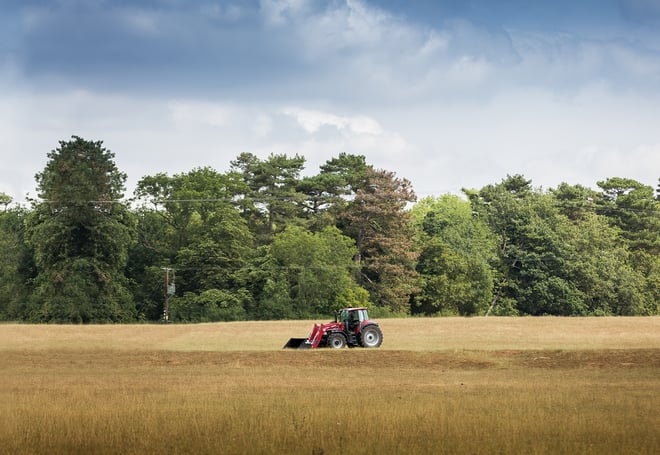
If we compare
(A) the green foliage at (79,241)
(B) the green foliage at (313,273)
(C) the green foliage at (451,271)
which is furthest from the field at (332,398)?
(C) the green foliage at (451,271)

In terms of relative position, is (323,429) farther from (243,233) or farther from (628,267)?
(628,267)

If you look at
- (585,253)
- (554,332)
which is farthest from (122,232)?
(585,253)

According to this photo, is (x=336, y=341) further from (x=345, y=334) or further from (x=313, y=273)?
(x=313, y=273)

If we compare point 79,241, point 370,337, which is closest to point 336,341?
point 370,337

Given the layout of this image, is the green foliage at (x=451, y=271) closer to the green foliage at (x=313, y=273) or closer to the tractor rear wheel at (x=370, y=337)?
the green foliage at (x=313, y=273)

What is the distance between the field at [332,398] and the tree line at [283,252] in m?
35.8

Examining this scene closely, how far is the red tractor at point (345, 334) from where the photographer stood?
4050 cm

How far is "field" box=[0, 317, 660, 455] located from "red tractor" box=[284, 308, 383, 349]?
2095mm

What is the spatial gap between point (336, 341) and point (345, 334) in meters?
0.82

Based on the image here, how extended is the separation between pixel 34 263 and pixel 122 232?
45.9ft

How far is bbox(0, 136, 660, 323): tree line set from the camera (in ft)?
273

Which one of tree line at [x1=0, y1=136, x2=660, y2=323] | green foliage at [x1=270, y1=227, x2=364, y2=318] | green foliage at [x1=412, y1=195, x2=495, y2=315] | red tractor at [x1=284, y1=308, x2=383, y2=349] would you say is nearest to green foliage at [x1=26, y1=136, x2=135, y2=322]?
tree line at [x1=0, y1=136, x2=660, y2=323]

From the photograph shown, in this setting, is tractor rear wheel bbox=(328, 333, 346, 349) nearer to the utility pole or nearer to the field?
the field

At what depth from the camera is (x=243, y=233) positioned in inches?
3543
